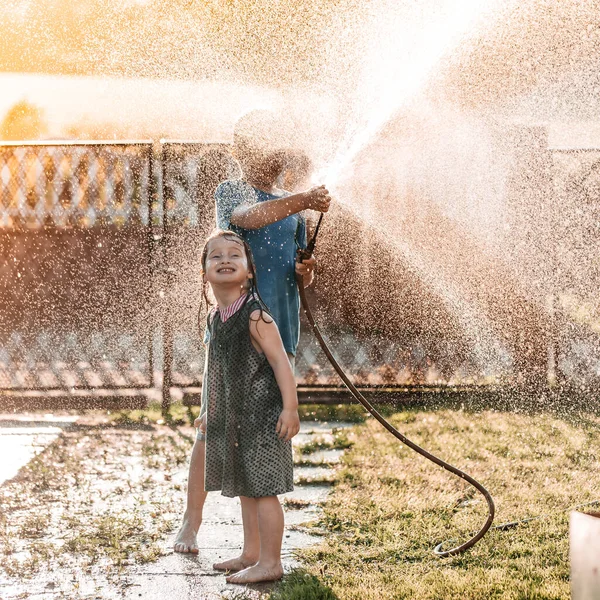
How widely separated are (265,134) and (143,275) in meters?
3.91

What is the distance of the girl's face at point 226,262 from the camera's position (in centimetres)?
337

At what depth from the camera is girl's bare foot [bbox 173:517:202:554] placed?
363cm

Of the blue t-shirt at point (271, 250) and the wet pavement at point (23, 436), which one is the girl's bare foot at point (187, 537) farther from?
the wet pavement at point (23, 436)

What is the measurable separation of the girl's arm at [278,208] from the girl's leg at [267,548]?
881 mm

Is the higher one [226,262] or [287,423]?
[226,262]

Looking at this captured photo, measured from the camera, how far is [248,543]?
345 cm

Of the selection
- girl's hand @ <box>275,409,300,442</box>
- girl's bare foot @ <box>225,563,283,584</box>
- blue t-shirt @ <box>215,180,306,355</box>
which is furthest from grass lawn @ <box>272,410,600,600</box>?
blue t-shirt @ <box>215,180,306,355</box>

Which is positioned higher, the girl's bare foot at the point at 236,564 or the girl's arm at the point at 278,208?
the girl's arm at the point at 278,208

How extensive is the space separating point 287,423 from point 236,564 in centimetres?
52

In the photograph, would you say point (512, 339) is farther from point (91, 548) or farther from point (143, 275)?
point (91, 548)

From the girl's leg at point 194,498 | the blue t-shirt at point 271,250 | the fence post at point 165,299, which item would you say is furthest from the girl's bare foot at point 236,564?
the fence post at point 165,299

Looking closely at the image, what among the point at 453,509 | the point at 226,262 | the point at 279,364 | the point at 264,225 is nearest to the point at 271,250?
the point at 264,225

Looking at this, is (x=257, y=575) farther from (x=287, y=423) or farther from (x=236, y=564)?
(x=287, y=423)

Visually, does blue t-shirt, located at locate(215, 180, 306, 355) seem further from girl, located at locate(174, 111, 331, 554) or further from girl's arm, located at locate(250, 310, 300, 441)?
→ girl's arm, located at locate(250, 310, 300, 441)
